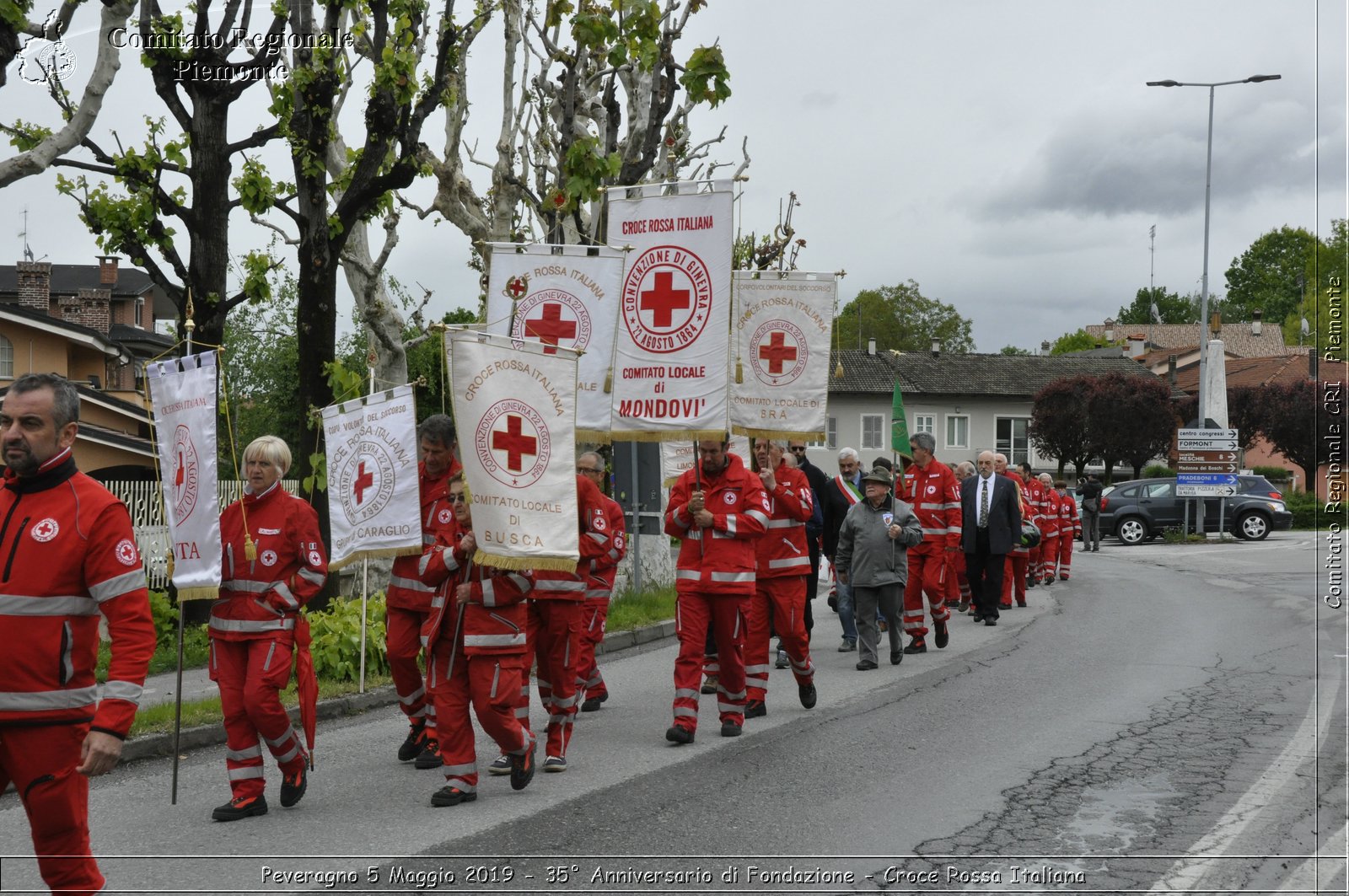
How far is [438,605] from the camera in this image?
7219mm

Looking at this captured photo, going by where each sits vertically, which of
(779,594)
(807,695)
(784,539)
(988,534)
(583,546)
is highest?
(583,546)

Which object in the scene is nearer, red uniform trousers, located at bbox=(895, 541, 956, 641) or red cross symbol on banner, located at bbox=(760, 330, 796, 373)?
red cross symbol on banner, located at bbox=(760, 330, 796, 373)

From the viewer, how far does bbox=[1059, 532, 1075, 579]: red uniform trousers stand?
78.3ft

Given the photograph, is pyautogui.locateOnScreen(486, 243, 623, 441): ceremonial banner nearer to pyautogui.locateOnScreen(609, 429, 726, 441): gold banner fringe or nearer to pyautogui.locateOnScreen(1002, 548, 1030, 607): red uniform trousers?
pyautogui.locateOnScreen(609, 429, 726, 441): gold banner fringe

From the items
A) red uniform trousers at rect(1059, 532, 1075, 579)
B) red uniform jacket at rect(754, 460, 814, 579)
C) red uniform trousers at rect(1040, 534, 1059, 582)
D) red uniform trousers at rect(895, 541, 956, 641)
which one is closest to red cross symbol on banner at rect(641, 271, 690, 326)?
red uniform jacket at rect(754, 460, 814, 579)

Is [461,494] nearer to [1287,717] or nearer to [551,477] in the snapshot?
[551,477]

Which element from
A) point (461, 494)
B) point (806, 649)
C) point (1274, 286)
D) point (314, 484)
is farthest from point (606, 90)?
point (1274, 286)

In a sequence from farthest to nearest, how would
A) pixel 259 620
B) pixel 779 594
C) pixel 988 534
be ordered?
pixel 988 534 → pixel 779 594 → pixel 259 620

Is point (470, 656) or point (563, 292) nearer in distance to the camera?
point (470, 656)

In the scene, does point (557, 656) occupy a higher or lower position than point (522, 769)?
higher

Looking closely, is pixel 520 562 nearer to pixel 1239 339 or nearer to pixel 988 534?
pixel 988 534

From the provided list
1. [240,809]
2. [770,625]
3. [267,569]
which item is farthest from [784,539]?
[240,809]

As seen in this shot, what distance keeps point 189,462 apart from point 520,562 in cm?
180

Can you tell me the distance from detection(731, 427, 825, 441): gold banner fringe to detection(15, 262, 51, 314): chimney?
51.9 m
